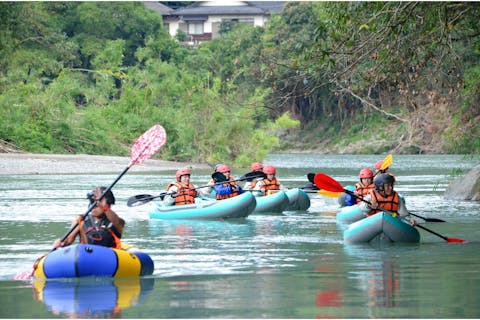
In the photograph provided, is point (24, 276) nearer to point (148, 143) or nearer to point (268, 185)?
point (148, 143)

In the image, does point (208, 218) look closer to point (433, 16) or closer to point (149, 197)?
point (149, 197)

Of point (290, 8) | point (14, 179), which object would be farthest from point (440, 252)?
point (290, 8)

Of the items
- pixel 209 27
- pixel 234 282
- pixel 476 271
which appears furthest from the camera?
pixel 209 27

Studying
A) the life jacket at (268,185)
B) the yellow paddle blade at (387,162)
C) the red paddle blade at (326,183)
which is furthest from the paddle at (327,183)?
the life jacket at (268,185)

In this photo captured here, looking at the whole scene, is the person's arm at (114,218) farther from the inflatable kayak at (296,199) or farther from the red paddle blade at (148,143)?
the inflatable kayak at (296,199)

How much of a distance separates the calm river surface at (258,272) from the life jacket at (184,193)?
20.2 inches

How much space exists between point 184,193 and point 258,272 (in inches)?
301

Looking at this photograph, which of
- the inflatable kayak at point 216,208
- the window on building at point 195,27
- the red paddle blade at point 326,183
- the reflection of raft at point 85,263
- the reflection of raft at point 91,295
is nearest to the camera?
the reflection of raft at point 91,295

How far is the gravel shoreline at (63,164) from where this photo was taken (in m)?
36.6

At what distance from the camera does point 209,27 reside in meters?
86.1

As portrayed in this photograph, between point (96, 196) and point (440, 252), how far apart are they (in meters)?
4.88

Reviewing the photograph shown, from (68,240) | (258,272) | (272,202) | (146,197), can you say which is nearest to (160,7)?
(272,202)

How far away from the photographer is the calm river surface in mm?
9898

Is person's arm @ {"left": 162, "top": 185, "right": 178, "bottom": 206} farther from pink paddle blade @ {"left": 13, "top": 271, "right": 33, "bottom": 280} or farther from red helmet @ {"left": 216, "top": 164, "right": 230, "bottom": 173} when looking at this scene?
pink paddle blade @ {"left": 13, "top": 271, "right": 33, "bottom": 280}
